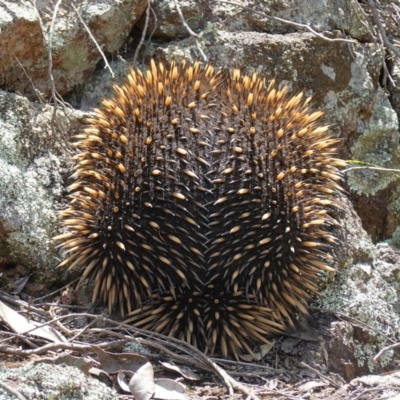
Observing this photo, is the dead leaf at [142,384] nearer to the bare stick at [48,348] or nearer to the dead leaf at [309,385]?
the bare stick at [48,348]

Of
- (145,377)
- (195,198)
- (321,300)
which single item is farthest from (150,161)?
(321,300)

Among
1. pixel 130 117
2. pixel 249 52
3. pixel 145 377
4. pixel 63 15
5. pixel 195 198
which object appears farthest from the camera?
pixel 249 52

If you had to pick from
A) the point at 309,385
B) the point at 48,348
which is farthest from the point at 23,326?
the point at 309,385

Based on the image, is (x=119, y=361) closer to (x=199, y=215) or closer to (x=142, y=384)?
(x=142, y=384)

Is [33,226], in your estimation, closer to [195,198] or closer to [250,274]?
[195,198]

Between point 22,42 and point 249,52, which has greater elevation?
point 249,52

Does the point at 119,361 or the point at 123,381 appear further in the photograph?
the point at 119,361
